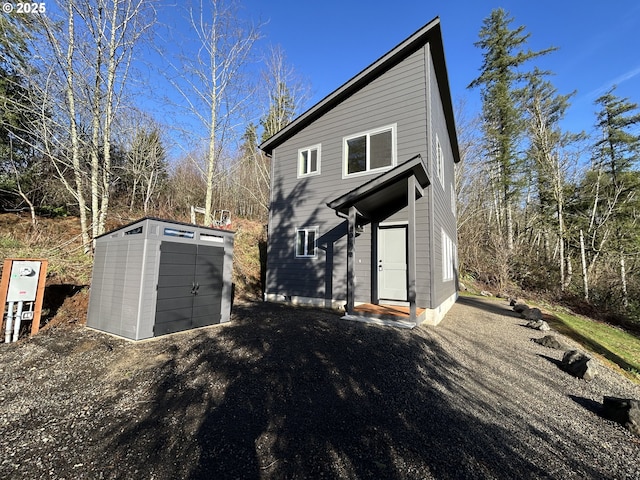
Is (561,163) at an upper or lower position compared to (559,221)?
upper

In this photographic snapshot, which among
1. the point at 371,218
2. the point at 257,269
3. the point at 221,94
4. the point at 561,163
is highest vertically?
the point at 221,94

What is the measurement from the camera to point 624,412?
3096 mm

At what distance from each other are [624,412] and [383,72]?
867 cm

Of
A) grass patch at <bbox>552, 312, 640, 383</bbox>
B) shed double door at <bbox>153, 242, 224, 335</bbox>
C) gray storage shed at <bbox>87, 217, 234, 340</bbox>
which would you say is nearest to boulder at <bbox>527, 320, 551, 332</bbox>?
grass patch at <bbox>552, 312, 640, 383</bbox>

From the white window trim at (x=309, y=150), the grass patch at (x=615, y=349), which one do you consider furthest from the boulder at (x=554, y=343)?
the white window trim at (x=309, y=150)

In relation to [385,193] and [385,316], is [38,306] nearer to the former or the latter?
[385,316]

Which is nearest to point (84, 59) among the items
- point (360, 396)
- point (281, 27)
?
point (281, 27)

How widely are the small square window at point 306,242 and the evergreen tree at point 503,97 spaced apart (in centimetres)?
1430

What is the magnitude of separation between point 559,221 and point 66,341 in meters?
20.5

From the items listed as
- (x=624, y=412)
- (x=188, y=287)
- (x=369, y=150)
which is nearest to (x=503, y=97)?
(x=369, y=150)

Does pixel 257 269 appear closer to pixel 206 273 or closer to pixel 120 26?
pixel 206 273

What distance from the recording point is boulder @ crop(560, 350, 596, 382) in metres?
4.16

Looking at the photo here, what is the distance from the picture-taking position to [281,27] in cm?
1169

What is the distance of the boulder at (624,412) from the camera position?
2.98 meters
